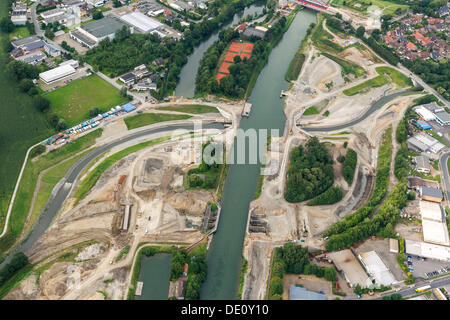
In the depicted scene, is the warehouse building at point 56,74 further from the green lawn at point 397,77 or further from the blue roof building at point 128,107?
the green lawn at point 397,77

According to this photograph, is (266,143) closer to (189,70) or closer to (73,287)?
(189,70)

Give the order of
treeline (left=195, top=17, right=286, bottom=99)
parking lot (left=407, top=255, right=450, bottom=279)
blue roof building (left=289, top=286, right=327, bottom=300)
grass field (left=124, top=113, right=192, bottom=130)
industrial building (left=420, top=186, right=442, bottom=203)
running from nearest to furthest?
blue roof building (left=289, top=286, right=327, bottom=300) < parking lot (left=407, top=255, right=450, bottom=279) < industrial building (left=420, top=186, right=442, bottom=203) < grass field (left=124, top=113, right=192, bottom=130) < treeline (left=195, top=17, right=286, bottom=99)

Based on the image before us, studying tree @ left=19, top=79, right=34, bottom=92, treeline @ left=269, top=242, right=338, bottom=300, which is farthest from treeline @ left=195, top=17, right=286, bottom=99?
treeline @ left=269, top=242, right=338, bottom=300

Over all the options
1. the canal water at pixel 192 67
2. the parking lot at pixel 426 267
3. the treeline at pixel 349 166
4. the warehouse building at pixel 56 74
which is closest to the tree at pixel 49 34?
the warehouse building at pixel 56 74

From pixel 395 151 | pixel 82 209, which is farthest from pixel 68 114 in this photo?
pixel 395 151

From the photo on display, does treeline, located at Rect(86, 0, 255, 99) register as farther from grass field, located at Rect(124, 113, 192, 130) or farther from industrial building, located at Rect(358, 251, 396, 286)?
industrial building, located at Rect(358, 251, 396, 286)

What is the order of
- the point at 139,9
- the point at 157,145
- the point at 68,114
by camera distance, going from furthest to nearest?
the point at 139,9 < the point at 68,114 < the point at 157,145
